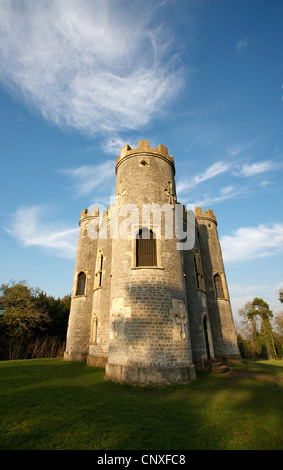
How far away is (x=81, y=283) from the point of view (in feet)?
67.3

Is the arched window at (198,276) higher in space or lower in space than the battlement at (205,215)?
lower

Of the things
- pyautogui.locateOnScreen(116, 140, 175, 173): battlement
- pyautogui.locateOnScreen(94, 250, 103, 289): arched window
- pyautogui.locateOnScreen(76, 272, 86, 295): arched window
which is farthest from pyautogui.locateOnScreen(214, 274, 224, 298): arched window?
pyautogui.locateOnScreen(76, 272, 86, 295): arched window

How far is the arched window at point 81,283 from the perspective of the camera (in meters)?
20.2

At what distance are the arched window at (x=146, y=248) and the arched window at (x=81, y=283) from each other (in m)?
10.6

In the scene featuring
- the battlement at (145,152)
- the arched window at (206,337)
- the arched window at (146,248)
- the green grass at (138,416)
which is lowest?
the green grass at (138,416)

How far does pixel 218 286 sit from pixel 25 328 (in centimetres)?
2030

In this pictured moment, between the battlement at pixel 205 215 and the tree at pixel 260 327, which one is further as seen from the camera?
the tree at pixel 260 327

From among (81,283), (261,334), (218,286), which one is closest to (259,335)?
(261,334)

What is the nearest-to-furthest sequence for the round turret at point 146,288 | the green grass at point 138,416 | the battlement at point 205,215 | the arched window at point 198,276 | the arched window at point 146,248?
the green grass at point 138,416 → the round turret at point 146,288 → the arched window at point 146,248 → the arched window at point 198,276 → the battlement at point 205,215

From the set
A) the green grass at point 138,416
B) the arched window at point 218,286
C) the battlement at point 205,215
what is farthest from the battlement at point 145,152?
the green grass at point 138,416

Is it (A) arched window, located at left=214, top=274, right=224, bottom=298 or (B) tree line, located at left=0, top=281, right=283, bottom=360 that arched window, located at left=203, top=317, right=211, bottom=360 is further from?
(B) tree line, located at left=0, top=281, right=283, bottom=360

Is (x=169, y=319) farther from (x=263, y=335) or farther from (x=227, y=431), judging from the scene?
(x=263, y=335)

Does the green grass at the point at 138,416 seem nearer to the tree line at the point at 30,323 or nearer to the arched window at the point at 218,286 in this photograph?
the arched window at the point at 218,286
